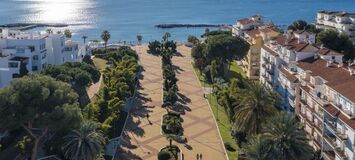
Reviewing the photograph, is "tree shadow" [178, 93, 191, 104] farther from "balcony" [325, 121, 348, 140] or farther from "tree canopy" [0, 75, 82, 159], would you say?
"balcony" [325, 121, 348, 140]

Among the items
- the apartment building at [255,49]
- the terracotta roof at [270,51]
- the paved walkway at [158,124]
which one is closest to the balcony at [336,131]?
the paved walkway at [158,124]

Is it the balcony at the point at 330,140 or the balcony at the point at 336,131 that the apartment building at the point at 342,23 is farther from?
the balcony at the point at 336,131

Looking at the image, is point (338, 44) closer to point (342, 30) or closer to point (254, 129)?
point (342, 30)

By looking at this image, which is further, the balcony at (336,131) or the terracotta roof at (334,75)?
the terracotta roof at (334,75)

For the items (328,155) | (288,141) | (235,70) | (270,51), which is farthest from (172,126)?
(235,70)

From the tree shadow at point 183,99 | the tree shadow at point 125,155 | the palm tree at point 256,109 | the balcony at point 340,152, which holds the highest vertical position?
the palm tree at point 256,109

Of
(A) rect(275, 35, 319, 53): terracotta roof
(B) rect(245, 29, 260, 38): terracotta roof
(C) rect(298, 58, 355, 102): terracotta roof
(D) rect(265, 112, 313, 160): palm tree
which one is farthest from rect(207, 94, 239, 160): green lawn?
(B) rect(245, 29, 260, 38): terracotta roof
